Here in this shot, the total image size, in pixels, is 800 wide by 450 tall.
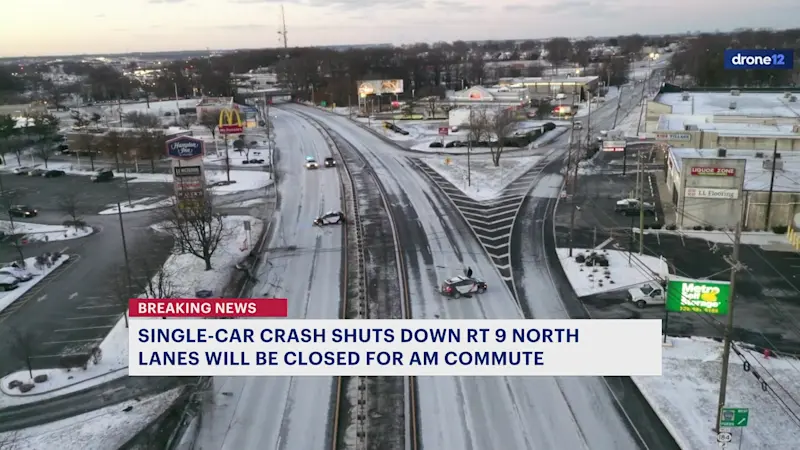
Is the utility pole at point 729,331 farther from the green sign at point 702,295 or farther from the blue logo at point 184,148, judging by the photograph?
the blue logo at point 184,148

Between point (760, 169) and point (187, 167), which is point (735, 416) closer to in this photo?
point (760, 169)

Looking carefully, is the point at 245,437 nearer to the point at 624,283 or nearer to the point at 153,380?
the point at 153,380

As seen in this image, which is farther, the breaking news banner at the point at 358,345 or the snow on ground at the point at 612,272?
the snow on ground at the point at 612,272

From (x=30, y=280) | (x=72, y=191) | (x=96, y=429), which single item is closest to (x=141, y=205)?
(x=72, y=191)

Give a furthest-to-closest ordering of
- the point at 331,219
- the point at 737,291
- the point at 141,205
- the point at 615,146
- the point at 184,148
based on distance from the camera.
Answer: the point at 615,146 → the point at 141,205 → the point at 331,219 → the point at 184,148 → the point at 737,291

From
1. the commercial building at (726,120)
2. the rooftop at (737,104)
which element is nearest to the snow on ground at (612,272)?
the commercial building at (726,120)

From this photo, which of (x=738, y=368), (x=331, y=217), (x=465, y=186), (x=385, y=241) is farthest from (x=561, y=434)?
(x=465, y=186)

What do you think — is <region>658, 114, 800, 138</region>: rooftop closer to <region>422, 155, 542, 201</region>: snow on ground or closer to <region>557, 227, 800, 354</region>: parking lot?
<region>422, 155, 542, 201</region>: snow on ground
